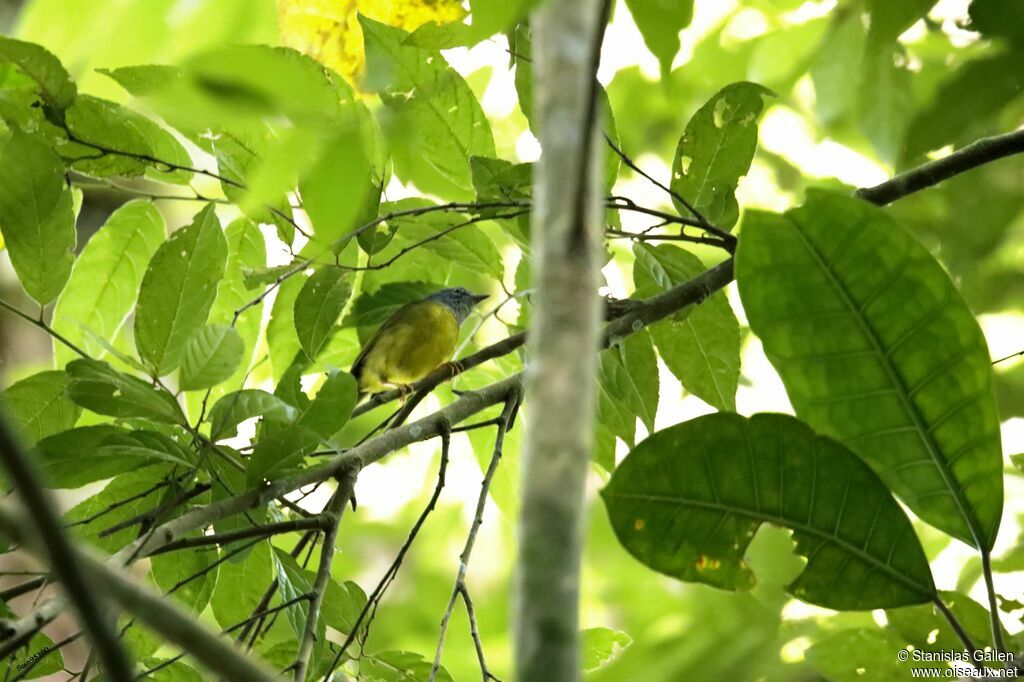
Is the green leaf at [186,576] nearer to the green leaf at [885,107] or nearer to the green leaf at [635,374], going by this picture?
the green leaf at [635,374]

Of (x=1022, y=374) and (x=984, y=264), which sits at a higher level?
(x=984, y=264)

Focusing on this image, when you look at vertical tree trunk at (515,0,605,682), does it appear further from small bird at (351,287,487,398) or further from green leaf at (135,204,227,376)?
small bird at (351,287,487,398)

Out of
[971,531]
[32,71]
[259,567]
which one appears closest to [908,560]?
[971,531]

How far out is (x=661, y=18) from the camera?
1.57 meters

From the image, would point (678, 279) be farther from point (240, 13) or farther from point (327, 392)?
point (240, 13)

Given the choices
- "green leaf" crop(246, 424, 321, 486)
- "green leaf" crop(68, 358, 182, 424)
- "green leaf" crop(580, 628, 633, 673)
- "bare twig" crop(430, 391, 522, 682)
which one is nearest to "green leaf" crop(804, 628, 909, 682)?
"green leaf" crop(580, 628, 633, 673)

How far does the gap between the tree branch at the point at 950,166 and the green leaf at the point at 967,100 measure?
74 mm

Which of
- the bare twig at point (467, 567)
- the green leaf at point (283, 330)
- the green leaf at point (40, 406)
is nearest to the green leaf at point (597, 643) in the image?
the bare twig at point (467, 567)

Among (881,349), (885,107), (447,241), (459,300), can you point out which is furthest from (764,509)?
(459,300)

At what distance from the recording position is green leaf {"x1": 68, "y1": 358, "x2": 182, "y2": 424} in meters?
1.51

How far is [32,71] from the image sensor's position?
5.82 feet

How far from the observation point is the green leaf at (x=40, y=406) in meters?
1.78

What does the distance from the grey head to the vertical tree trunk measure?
13.6 feet

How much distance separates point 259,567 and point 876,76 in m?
2.22
